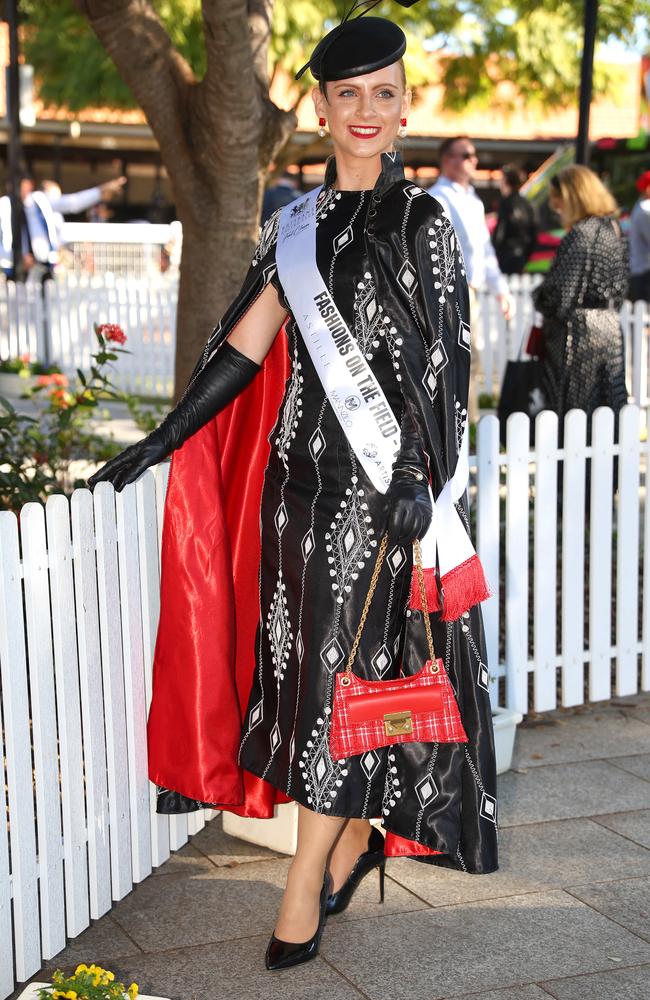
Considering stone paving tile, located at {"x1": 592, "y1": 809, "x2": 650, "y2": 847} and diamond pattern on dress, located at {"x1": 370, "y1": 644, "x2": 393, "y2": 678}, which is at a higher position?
diamond pattern on dress, located at {"x1": 370, "y1": 644, "x2": 393, "y2": 678}

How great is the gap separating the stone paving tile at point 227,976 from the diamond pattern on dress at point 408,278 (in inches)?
65.3

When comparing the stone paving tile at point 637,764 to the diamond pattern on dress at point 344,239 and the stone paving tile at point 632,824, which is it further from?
the diamond pattern on dress at point 344,239

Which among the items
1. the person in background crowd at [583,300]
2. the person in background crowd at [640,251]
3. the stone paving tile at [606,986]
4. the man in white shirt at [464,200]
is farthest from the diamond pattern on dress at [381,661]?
the person in background crowd at [640,251]

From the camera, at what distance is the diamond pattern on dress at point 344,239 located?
320cm

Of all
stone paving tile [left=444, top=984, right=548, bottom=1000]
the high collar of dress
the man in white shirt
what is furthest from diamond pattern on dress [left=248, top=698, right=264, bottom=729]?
the man in white shirt

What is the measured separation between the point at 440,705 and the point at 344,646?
0.90ft

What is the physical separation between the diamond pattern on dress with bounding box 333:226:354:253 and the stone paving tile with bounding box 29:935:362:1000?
176cm

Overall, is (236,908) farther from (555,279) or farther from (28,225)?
(28,225)

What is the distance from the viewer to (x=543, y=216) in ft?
52.6

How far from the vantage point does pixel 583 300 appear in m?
7.40

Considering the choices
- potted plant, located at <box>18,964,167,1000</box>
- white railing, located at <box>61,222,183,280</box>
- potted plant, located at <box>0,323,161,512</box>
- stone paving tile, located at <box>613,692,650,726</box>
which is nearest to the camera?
potted plant, located at <box>18,964,167,1000</box>

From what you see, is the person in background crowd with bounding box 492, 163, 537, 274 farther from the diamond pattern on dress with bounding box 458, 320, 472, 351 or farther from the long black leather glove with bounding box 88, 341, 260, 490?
the diamond pattern on dress with bounding box 458, 320, 472, 351

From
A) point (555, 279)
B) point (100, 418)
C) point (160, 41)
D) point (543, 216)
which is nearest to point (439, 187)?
point (555, 279)

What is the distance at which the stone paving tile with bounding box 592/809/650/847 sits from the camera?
→ 4078 millimetres
